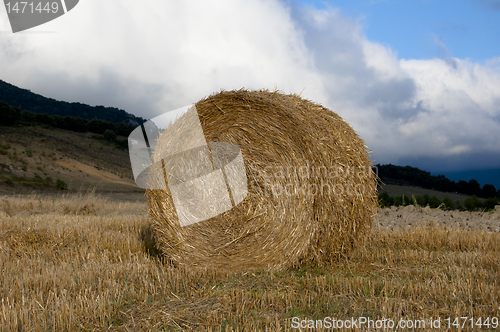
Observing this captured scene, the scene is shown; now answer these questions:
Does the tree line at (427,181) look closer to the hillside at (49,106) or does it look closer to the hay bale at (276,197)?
the hay bale at (276,197)

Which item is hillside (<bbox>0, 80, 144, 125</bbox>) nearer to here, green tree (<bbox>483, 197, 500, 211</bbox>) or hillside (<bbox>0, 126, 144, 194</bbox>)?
hillside (<bbox>0, 126, 144, 194</bbox>)

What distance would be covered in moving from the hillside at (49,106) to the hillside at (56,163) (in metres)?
27.7

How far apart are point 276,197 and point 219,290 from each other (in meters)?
1.43

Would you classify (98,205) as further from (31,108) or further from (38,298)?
(31,108)

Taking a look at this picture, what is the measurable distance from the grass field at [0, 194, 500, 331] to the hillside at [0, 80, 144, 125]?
64911 millimetres

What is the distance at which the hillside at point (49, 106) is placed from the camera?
224 feet

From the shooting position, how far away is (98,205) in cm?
1085

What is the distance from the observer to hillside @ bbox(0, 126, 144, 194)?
2359 cm

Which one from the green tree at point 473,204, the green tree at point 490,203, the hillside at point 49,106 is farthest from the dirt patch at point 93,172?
the hillside at point 49,106

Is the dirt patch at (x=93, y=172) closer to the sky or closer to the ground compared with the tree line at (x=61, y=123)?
closer to the ground

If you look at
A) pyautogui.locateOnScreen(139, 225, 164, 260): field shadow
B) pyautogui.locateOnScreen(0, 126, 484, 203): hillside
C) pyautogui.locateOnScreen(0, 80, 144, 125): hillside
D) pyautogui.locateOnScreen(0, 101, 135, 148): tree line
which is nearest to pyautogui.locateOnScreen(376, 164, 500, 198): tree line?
pyautogui.locateOnScreen(0, 126, 484, 203): hillside

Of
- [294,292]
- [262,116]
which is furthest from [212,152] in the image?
[294,292]

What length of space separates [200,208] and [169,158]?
822 mm

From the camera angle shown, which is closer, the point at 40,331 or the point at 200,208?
the point at 40,331
